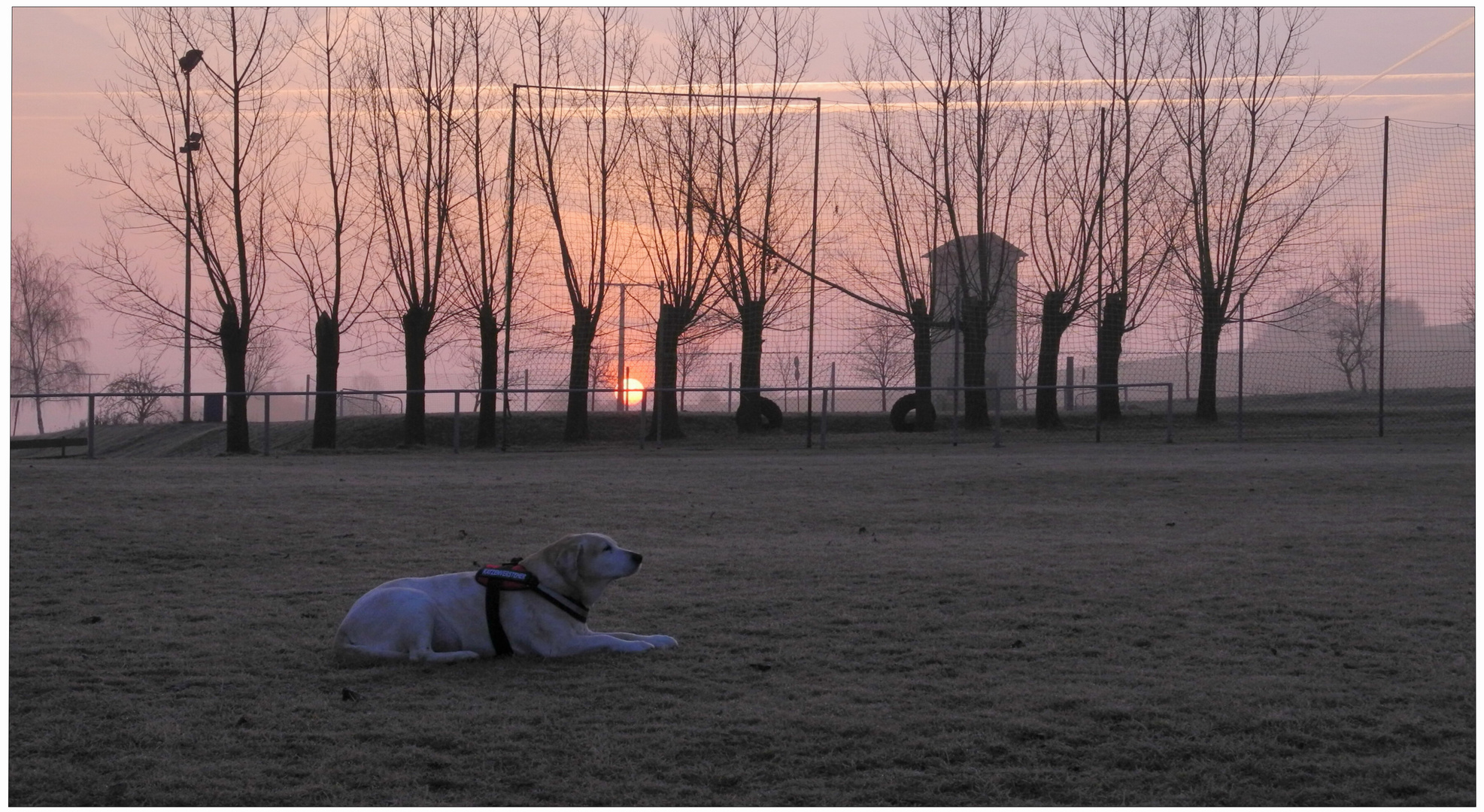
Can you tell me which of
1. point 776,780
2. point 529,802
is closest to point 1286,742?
point 776,780

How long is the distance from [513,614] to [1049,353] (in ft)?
65.4

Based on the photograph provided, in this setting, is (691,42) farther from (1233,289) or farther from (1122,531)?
(1122,531)

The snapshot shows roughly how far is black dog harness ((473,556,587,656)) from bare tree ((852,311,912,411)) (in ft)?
59.0

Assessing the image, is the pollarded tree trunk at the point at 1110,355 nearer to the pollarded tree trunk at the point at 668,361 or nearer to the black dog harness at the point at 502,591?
the pollarded tree trunk at the point at 668,361

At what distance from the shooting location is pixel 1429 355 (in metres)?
21.9

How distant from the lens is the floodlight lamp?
23016mm

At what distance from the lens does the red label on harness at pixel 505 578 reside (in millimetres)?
5324

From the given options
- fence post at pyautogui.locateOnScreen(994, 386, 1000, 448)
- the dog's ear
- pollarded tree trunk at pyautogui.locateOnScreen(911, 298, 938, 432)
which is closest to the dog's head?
the dog's ear

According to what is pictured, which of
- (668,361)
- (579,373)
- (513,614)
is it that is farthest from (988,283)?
(513,614)

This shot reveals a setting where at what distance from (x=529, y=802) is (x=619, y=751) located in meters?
0.47

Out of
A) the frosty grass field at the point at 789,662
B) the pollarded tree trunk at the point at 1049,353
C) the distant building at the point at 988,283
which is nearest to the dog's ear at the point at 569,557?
the frosty grass field at the point at 789,662

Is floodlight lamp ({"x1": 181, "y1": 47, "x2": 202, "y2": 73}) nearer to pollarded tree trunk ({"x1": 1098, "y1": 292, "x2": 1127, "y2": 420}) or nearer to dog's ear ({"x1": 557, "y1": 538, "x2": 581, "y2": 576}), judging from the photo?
pollarded tree trunk ({"x1": 1098, "y1": 292, "x2": 1127, "y2": 420})

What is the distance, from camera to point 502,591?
5.41 m

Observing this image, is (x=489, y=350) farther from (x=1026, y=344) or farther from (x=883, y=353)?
(x=1026, y=344)
